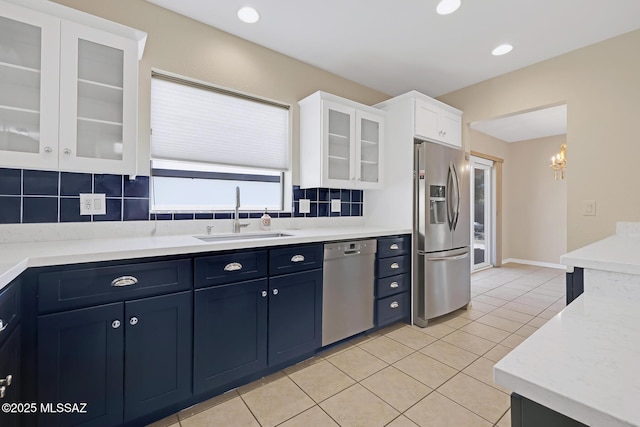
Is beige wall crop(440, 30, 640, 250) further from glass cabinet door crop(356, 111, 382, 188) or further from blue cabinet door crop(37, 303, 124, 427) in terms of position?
blue cabinet door crop(37, 303, 124, 427)

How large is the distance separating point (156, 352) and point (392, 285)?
6.43 feet

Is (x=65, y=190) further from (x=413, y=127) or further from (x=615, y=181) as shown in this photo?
(x=615, y=181)

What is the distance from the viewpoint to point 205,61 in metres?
2.33

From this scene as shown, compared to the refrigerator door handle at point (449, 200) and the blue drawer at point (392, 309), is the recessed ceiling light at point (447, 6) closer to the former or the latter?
the refrigerator door handle at point (449, 200)

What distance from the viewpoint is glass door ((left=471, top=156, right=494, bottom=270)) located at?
5.64 meters

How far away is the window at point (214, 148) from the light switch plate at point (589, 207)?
8.69 ft

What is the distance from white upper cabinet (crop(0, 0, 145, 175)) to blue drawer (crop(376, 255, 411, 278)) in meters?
2.03

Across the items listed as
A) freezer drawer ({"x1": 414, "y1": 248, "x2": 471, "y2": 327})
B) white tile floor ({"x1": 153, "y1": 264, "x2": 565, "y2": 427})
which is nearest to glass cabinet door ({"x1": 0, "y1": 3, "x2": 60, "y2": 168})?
white tile floor ({"x1": 153, "y1": 264, "x2": 565, "y2": 427})

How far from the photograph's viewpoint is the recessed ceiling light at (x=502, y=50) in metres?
2.60

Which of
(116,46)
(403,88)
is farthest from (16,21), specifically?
(403,88)

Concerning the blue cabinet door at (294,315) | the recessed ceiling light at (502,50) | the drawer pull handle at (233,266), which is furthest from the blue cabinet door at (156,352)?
the recessed ceiling light at (502,50)

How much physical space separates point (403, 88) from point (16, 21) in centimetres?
328

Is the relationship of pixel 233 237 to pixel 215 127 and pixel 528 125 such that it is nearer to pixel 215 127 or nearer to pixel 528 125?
pixel 215 127

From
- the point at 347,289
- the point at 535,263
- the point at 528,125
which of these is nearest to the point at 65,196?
the point at 347,289
